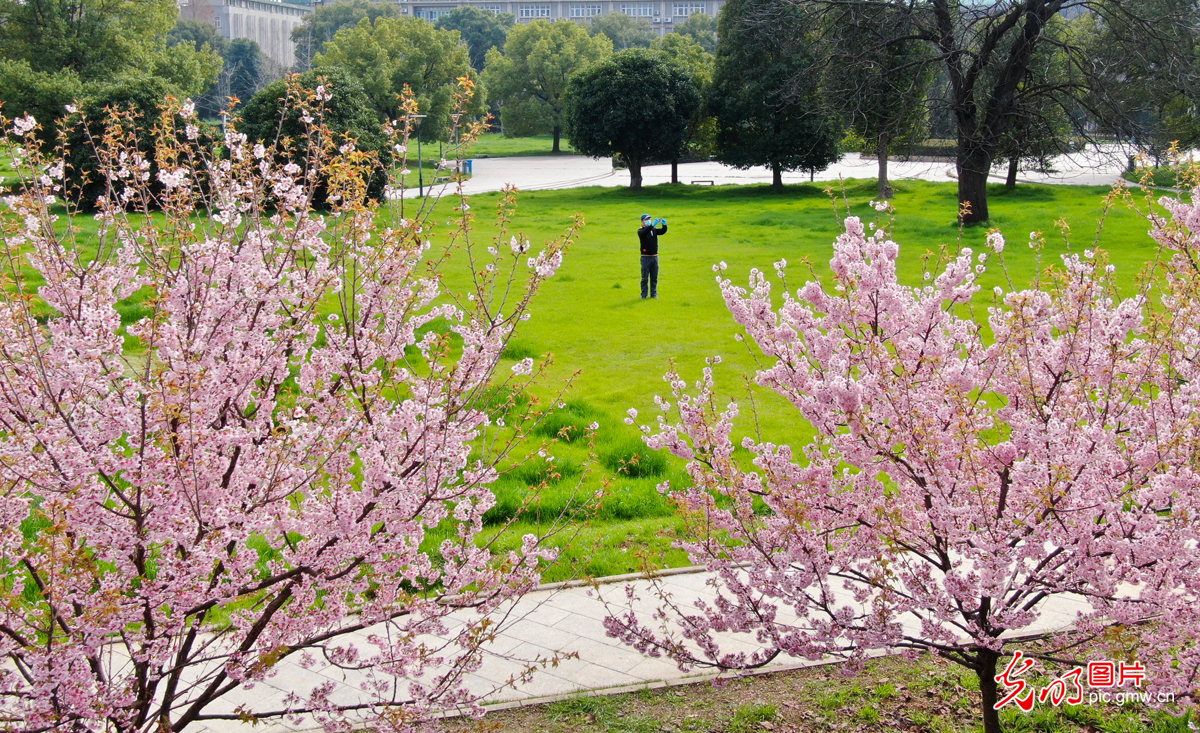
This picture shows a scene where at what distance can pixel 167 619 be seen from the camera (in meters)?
3.28

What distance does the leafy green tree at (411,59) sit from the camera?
145 ft

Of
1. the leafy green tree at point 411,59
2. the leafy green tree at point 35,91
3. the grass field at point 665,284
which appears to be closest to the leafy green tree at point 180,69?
the leafy green tree at point 35,91

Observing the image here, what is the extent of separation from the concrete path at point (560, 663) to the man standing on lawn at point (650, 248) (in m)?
9.44

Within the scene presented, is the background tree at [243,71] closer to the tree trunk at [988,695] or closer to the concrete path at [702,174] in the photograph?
the concrete path at [702,174]

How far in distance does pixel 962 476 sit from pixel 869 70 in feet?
65.1

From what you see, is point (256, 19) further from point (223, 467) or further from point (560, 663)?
point (223, 467)

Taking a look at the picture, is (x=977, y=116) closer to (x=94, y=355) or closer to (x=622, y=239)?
(x=622, y=239)

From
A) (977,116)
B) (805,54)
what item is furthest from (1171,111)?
(805,54)

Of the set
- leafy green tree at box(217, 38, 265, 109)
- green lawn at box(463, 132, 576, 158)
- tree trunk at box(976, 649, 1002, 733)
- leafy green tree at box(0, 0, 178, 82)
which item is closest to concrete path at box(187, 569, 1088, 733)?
tree trunk at box(976, 649, 1002, 733)

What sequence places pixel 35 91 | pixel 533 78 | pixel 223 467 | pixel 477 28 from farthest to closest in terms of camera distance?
pixel 477 28 → pixel 533 78 → pixel 35 91 → pixel 223 467

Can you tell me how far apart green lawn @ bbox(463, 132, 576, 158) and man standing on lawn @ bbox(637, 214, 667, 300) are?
3708 centimetres

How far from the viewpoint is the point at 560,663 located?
5.48 m

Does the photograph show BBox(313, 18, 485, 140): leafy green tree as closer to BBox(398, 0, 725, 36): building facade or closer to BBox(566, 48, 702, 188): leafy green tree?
BBox(566, 48, 702, 188): leafy green tree

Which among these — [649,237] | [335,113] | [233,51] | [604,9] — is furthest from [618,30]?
[649,237]
